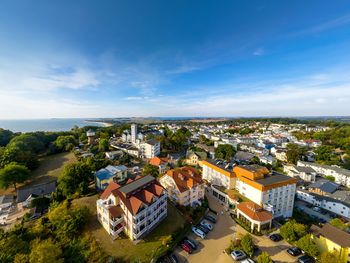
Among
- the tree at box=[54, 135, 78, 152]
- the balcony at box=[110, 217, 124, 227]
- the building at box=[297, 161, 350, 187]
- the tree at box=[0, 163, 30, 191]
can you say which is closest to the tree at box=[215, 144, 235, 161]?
the building at box=[297, 161, 350, 187]

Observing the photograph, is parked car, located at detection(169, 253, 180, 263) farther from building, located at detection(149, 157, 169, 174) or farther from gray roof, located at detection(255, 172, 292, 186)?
building, located at detection(149, 157, 169, 174)

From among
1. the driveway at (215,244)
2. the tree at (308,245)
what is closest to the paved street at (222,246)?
the driveway at (215,244)

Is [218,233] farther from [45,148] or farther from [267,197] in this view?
[45,148]

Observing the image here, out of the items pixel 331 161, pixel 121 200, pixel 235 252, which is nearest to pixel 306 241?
pixel 235 252

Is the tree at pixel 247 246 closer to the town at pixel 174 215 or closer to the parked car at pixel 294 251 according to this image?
the town at pixel 174 215

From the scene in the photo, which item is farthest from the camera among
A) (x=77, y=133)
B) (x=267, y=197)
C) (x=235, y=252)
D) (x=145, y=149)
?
(x=77, y=133)

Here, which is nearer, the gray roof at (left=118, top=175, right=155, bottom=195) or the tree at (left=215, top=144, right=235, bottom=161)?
the gray roof at (left=118, top=175, right=155, bottom=195)

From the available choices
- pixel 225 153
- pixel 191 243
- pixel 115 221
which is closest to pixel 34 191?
pixel 115 221
